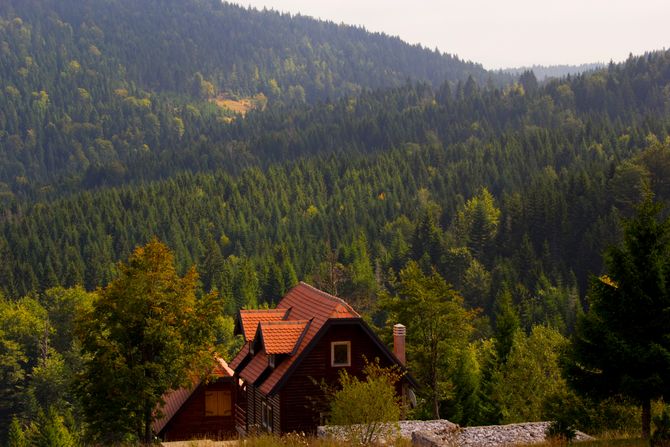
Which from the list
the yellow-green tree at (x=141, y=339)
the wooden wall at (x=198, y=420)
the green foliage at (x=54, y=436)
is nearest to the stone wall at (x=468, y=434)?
the yellow-green tree at (x=141, y=339)

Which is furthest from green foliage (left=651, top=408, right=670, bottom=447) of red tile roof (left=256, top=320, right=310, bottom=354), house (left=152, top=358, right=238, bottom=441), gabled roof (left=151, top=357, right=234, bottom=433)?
house (left=152, top=358, right=238, bottom=441)

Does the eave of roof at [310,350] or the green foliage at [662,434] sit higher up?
the green foliage at [662,434]

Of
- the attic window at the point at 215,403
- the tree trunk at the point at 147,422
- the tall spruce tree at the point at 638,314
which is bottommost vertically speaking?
the attic window at the point at 215,403

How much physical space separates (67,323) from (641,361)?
99087mm

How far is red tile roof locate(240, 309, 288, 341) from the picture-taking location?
4925 centimetres

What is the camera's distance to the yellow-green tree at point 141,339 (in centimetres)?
4019

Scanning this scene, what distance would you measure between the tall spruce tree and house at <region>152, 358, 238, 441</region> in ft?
94.9

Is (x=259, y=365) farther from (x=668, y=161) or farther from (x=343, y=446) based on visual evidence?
(x=668, y=161)

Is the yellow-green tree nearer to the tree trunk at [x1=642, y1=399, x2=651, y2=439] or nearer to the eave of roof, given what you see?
the eave of roof

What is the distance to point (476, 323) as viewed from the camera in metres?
110

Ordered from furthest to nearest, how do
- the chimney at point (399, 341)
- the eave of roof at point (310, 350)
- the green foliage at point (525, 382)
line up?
the green foliage at point (525, 382), the chimney at point (399, 341), the eave of roof at point (310, 350)

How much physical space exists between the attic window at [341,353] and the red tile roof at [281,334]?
1819 millimetres

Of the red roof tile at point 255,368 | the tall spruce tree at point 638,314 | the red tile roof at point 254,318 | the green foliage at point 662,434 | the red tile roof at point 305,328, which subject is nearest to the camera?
the green foliage at point 662,434

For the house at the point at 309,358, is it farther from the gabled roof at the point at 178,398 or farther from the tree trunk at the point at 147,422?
the gabled roof at the point at 178,398
